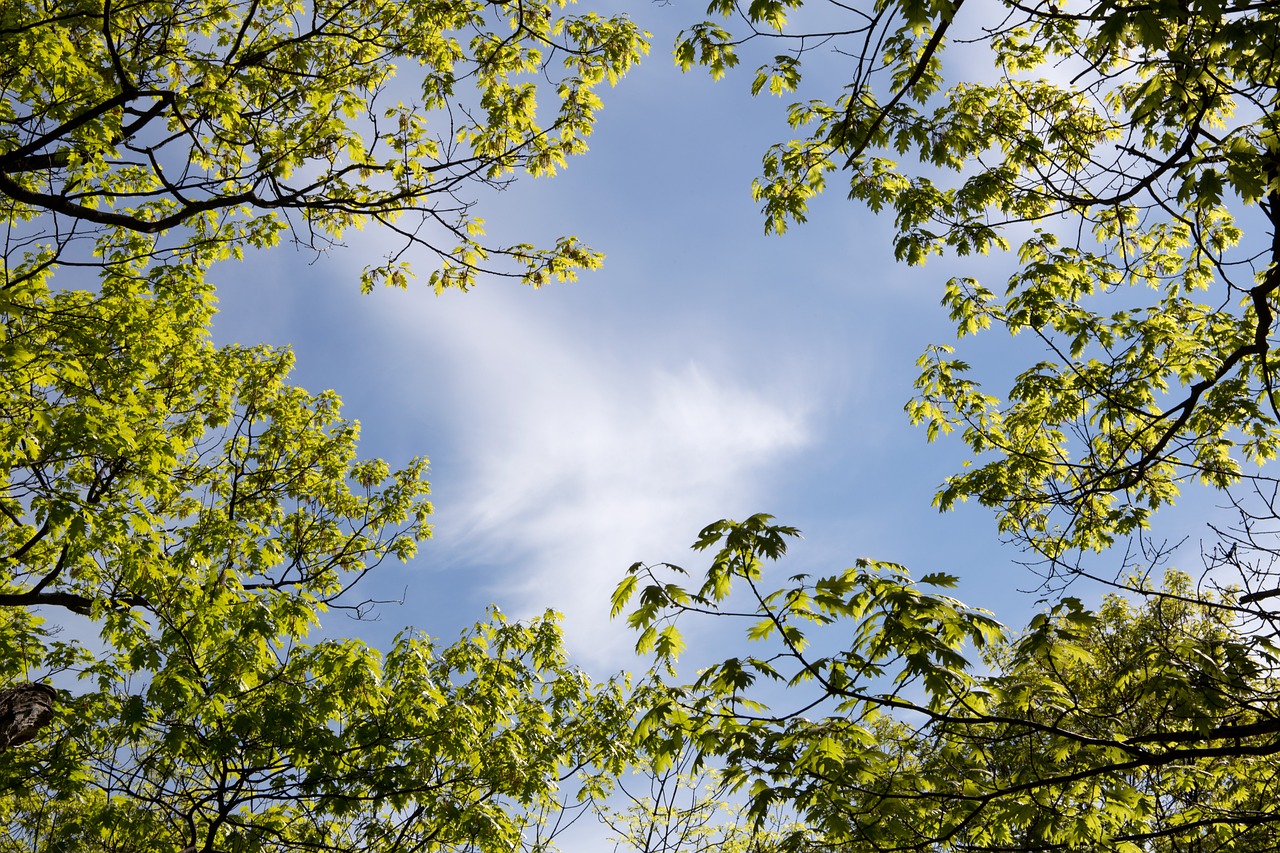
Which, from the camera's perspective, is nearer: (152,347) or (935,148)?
(935,148)

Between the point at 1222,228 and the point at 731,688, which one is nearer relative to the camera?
the point at 731,688

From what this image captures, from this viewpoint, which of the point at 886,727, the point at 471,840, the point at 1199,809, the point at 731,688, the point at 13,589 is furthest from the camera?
the point at 886,727

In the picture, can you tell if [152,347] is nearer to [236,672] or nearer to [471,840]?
[236,672]

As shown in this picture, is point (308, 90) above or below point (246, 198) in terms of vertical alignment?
above

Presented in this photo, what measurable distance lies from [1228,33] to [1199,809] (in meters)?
5.40

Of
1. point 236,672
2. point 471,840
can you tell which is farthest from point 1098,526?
point 236,672

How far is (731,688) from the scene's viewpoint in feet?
16.3

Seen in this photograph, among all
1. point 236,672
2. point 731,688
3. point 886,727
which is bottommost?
point 731,688

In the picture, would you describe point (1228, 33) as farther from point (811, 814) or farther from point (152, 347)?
point (152, 347)

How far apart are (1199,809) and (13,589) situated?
1467 centimetres

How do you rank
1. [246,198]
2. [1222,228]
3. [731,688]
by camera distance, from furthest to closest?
[1222,228] < [246,198] < [731,688]

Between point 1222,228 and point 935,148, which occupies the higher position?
point 1222,228

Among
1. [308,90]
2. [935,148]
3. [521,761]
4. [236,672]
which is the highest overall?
[308,90]

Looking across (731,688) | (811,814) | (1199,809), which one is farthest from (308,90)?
(1199,809)
